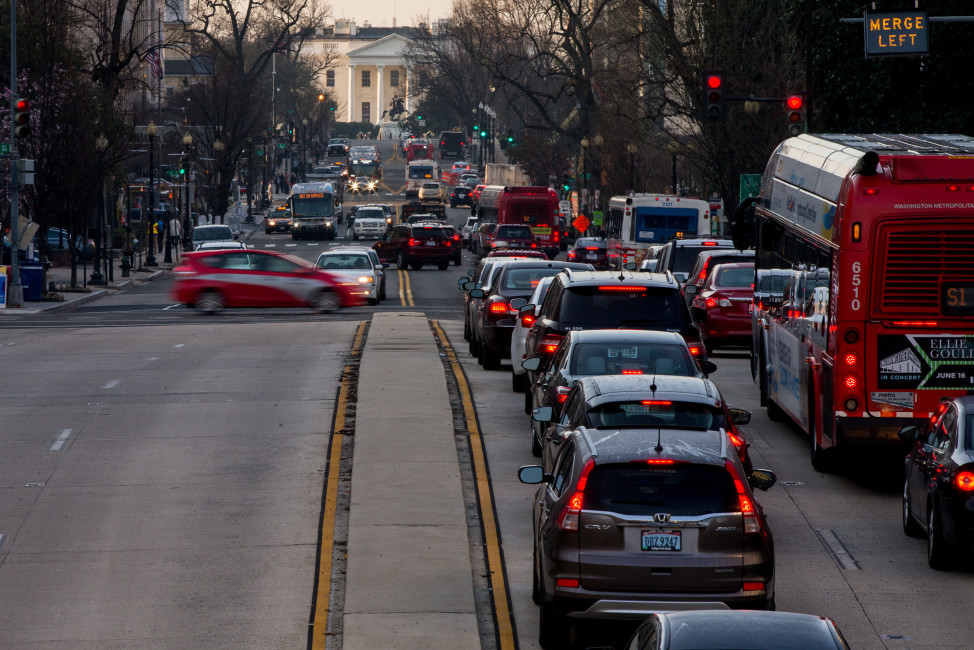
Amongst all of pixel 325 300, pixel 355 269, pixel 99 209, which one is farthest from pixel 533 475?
pixel 99 209

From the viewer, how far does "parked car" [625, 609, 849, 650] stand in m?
5.71

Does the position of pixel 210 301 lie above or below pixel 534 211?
below

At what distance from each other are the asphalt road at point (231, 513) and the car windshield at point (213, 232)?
47904mm

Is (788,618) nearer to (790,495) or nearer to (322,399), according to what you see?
(790,495)

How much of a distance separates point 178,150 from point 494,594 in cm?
9821

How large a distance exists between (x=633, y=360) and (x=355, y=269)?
1133 inches

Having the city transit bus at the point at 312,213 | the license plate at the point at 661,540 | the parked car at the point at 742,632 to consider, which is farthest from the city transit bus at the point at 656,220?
the parked car at the point at 742,632

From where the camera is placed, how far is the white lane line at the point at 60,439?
1723 centimetres

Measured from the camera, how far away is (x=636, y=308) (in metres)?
16.9

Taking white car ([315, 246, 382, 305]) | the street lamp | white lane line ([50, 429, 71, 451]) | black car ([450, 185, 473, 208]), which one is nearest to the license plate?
white lane line ([50, 429, 71, 451])

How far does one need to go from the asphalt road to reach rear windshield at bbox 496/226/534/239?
118ft

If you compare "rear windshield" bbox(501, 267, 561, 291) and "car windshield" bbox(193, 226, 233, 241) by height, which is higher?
"rear windshield" bbox(501, 267, 561, 291)

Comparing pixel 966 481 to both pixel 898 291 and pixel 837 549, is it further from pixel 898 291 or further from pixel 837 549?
pixel 898 291

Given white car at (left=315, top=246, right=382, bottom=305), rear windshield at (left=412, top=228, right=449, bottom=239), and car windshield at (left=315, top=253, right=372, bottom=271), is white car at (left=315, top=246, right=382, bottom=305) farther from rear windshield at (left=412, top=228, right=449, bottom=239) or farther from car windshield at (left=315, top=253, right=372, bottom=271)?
rear windshield at (left=412, top=228, right=449, bottom=239)
